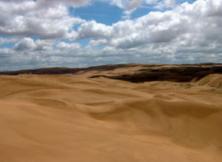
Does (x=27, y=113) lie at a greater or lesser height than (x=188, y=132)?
greater

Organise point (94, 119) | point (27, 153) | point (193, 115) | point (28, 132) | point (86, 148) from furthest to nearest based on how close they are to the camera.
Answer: point (193, 115) < point (94, 119) < point (28, 132) < point (86, 148) < point (27, 153)

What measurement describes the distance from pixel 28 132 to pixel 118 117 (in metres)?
2.22

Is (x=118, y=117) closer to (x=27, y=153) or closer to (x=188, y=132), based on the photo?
(x=188, y=132)

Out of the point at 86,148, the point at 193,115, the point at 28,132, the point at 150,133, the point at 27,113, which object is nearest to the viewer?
the point at 86,148

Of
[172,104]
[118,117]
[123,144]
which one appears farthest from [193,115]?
[123,144]

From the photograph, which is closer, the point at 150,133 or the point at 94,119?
the point at 150,133

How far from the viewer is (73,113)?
560cm

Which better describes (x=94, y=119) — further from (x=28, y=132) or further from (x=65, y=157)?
(x=65, y=157)

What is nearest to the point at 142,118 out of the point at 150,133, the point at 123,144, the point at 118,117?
the point at 118,117

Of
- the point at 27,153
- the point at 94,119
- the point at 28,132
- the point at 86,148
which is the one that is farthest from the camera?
the point at 94,119

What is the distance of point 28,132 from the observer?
3814mm

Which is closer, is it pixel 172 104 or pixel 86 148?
pixel 86 148

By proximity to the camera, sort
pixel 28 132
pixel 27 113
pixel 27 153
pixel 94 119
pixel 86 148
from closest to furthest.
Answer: pixel 27 153, pixel 86 148, pixel 28 132, pixel 27 113, pixel 94 119

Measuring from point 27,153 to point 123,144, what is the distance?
3.95ft
